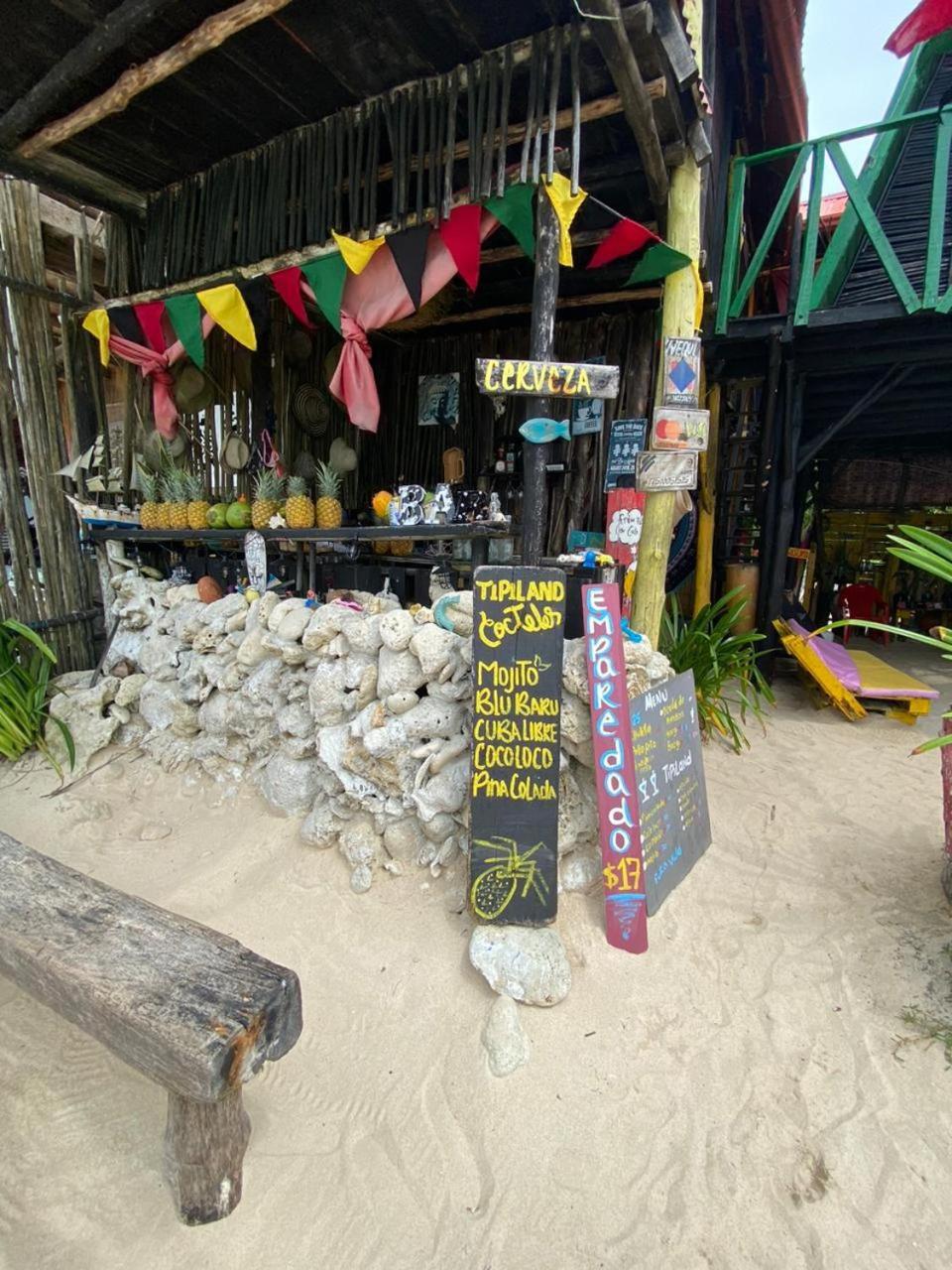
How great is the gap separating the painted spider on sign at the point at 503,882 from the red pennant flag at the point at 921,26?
4202 mm

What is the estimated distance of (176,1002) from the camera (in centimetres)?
138

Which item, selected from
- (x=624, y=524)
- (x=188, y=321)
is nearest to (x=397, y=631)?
(x=624, y=524)

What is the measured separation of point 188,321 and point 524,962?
15.2 ft

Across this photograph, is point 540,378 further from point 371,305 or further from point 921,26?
point 921,26

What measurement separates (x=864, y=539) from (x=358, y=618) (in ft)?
38.1

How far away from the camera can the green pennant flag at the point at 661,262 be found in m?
3.28

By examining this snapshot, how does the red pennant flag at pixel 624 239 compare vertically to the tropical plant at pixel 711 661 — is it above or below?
above

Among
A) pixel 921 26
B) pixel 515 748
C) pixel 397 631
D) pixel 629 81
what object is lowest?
pixel 515 748

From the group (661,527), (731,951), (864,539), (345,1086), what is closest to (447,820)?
(345,1086)

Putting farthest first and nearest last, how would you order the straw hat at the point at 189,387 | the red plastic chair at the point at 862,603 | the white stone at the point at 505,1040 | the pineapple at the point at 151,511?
the red plastic chair at the point at 862,603 → the straw hat at the point at 189,387 → the pineapple at the point at 151,511 → the white stone at the point at 505,1040

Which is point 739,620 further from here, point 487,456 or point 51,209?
point 51,209

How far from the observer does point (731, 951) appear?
7.39 feet

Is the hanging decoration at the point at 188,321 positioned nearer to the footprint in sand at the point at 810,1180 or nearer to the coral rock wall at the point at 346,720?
the coral rock wall at the point at 346,720

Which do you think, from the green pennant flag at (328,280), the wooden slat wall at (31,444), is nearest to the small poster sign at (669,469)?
the green pennant flag at (328,280)
